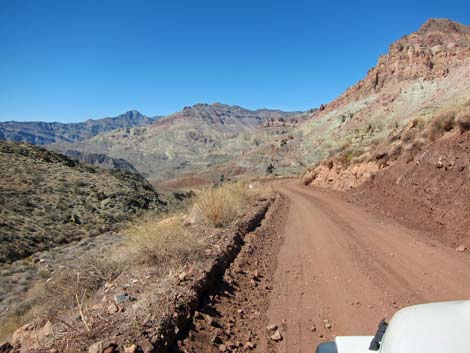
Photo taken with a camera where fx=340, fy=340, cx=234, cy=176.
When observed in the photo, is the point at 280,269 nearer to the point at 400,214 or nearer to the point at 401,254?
the point at 401,254

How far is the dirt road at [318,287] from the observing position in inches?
170

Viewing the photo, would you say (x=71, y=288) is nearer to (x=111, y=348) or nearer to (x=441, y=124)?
Answer: (x=111, y=348)

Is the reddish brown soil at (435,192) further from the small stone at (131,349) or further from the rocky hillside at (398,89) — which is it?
the rocky hillside at (398,89)

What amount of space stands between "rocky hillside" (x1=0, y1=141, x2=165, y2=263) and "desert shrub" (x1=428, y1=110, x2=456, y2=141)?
58.0 feet

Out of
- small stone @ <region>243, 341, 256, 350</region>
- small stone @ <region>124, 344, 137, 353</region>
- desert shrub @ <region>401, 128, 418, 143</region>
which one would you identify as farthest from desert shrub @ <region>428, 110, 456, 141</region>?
small stone @ <region>124, 344, 137, 353</region>

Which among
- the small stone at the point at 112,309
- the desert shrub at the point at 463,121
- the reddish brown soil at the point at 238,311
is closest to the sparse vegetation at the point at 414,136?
the desert shrub at the point at 463,121

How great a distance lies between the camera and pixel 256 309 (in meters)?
5.12

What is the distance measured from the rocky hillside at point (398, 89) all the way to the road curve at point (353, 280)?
148ft

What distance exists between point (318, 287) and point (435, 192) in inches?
250

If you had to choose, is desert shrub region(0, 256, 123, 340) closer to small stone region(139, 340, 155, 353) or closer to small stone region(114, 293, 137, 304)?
small stone region(114, 293, 137, 304)

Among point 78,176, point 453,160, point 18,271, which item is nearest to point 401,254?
point 453,160

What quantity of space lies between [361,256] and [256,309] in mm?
3364

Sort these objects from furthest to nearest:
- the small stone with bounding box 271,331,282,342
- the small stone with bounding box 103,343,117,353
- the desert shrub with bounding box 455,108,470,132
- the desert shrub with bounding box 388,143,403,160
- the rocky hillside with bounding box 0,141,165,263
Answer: the rocky hillside with bounding box 0,141,165,263
the desert shrub with bounding box 388,143,403,160
the desert shrub with bounding box 455,108,470,132
the small stone with bounding box 271,331,282,342
the small stone with bounding box 103,343,117,353

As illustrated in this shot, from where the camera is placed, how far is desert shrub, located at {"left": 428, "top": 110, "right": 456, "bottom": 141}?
1227 centimetres
